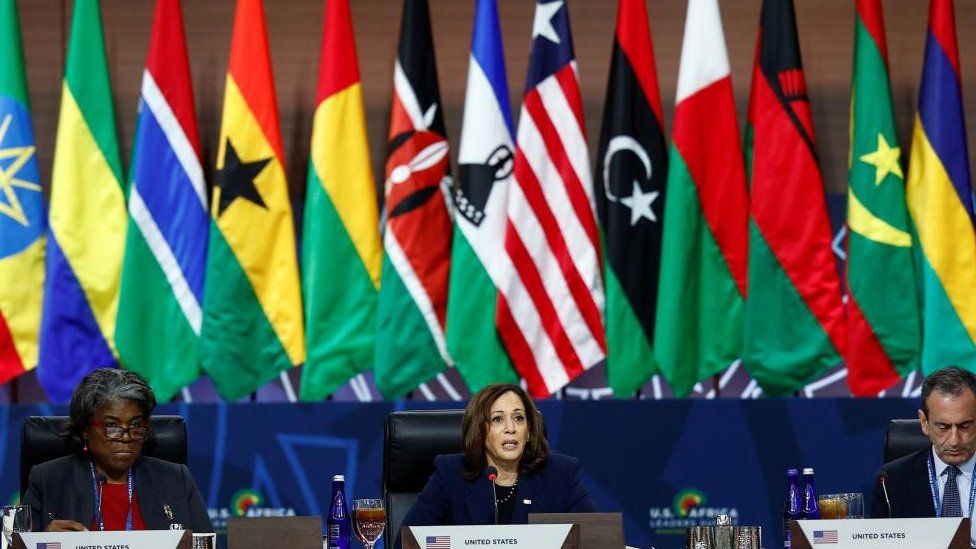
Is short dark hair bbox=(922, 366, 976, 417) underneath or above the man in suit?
above

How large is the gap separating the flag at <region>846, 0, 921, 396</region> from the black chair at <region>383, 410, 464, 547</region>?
220 cm

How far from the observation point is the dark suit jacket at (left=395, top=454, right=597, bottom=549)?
385 centimetres

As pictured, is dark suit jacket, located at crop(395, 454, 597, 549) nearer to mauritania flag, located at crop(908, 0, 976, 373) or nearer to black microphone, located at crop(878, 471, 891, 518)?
black microphone, located at crop(878, 471, 891, 518)

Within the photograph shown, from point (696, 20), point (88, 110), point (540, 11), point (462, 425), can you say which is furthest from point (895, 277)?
point (88, 110)

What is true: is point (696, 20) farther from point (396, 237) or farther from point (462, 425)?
point (462, 425)

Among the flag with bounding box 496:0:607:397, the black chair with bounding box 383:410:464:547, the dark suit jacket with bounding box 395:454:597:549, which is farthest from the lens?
the flag with bounding box 496:0:607:397

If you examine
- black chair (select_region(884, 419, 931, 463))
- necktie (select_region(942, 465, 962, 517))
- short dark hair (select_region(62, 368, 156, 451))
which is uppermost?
short dark hair (select_region(62, 368, 156, 451))

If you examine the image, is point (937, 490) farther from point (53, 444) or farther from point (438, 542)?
point (53, 444)

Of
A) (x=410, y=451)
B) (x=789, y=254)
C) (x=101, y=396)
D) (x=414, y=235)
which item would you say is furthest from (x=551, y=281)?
(x=101, y=396)

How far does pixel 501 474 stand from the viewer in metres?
3.99

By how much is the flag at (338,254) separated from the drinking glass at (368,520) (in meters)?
2.33

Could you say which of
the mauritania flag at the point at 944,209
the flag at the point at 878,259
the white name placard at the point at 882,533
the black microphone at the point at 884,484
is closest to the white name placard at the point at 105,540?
the white name placard at the point at 882,533

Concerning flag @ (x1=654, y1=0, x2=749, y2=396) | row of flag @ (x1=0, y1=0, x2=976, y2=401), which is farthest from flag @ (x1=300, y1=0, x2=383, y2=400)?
flag @ (x1=654, y1=0, x2=749, y2=396)

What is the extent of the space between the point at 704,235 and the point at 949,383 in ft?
6.25
